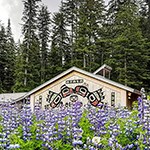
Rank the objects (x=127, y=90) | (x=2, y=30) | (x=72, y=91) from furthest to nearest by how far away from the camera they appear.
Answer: (x=2, y=30) → (x=72, y=91) → (x=127, y=90)

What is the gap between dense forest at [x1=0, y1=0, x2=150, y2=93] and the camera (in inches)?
1473

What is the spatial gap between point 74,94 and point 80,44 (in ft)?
60.7

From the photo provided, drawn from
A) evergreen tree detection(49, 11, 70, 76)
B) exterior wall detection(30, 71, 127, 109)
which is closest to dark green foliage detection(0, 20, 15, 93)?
evergreen tree detection(49, 11, 70, 76)

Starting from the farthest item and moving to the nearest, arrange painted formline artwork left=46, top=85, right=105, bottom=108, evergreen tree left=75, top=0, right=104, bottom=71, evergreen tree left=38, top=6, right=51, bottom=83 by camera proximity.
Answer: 1. evergreen tree left=38, top=6, right=51, bottom=83
2. evergreen tree left=75, top=0, right=104, bottom=71
3. painted formline artwork left=46, top=85, right=105, bottom=108

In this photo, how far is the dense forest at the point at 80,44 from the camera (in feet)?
123

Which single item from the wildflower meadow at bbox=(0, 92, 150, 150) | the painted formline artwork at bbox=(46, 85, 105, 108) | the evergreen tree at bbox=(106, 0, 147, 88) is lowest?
the painted formline artwork at bbox=(46, 85, 105, 108)

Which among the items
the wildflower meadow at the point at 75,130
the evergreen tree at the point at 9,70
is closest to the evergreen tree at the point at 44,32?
the evergreen tree at the point at 9,70

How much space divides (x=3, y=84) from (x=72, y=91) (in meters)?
26.9

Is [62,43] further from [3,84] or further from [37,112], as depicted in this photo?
[37,112]

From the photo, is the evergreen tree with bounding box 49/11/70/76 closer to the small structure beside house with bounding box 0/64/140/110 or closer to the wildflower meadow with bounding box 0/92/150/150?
the small structure beside house with bounding box 0/64/140/110

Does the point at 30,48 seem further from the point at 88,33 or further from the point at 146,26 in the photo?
the point at 146,26

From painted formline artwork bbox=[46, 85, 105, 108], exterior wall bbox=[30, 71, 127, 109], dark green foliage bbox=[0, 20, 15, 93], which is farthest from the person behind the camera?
dark green foliage bbox=[0, 20, 15, 93]

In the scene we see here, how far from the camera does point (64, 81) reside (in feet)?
75.2

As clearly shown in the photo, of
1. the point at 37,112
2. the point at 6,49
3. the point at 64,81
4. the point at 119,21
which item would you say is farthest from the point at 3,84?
the point at 37,112
